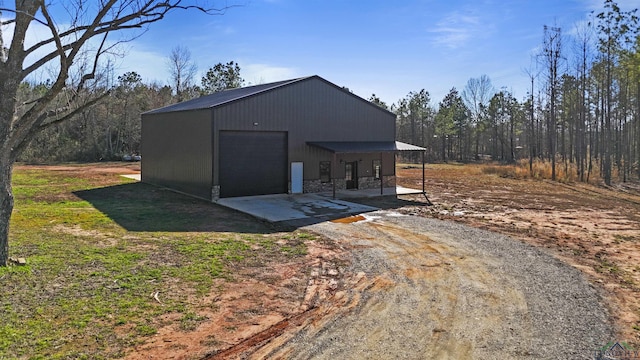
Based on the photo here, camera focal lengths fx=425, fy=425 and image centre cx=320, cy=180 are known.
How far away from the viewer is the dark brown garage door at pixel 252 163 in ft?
56.2

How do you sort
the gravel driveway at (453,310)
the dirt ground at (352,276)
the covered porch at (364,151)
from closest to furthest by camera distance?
the gravel driveway at (453,310) < the dirt ground at (352,276) < the covered porch at (364,151)

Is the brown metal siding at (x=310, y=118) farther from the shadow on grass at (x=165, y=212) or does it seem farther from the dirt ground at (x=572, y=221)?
the dirt ground at (x=572, y=221)

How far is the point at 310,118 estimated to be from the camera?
1952 cm

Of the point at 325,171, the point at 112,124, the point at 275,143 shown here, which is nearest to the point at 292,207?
the point at 275,143

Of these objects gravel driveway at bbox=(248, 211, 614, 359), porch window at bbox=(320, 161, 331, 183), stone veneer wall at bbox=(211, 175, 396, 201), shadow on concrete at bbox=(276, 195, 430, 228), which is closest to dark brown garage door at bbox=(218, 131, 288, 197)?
stone veneer wall at bbox=(211, 175, 396, 201)

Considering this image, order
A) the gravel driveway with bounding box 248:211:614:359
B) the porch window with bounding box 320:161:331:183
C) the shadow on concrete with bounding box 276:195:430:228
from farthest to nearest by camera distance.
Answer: the porch window with bounding box 320:161:331:183 → the shadow on concrete with bounding box 276:195:430:228 → the gravel driveway with bounding box 248:211:614:359

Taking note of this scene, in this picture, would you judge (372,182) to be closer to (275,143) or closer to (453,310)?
(275,143)

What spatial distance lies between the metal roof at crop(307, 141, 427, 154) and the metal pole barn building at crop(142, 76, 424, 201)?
47 mm

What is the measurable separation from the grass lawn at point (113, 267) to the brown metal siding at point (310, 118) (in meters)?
4.43

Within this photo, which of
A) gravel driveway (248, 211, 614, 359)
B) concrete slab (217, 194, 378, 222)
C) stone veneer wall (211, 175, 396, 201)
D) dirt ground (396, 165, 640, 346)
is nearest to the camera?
gravel driveway (248, 211, 614, 359)

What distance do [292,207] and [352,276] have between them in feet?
26.1

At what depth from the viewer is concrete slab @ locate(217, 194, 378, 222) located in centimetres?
1382

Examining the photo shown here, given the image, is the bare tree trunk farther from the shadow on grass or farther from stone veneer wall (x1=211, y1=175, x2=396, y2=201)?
stone veneer wall (x1=211, y1=175, x2=396, y2=201)

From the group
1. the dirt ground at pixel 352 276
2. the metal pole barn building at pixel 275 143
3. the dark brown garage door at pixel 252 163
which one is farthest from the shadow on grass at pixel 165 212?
the dirt ground at pixel 352 276
